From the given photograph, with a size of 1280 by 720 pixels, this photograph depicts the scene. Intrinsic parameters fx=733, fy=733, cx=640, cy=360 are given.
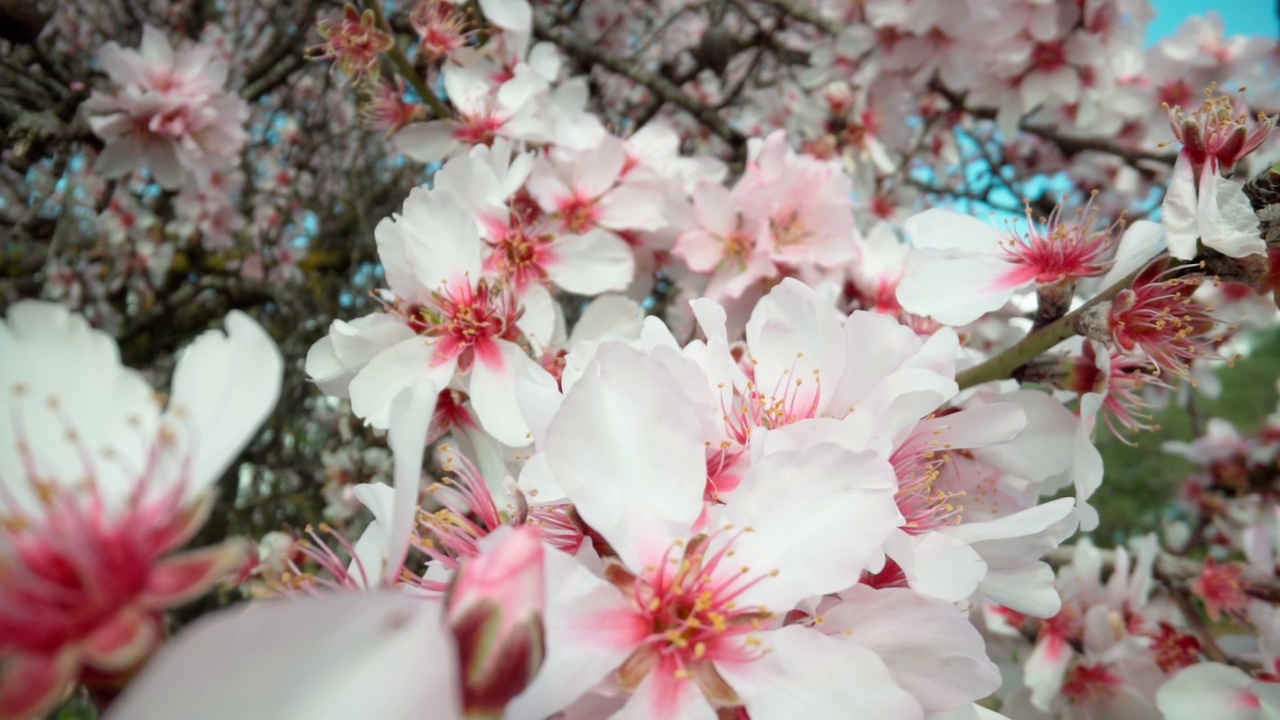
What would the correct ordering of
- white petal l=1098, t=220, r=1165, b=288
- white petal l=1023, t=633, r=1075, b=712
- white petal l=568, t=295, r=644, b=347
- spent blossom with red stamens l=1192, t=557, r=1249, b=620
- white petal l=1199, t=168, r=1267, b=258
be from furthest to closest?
spent blossom with red stamens l=1192, t=557, r=1249, b=620, white petal l=1023, t=633, r=1075, b=712, white petal l=568, t=295, r=644, b=347, white petal l=1098, t=220, r=1165, b=288, white petal l=1199, t=168, r=1267, b=258

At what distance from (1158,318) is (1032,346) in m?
0.12

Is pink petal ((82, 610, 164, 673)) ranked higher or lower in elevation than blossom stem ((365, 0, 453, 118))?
lower

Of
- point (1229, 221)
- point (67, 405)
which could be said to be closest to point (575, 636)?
point (67, 405)

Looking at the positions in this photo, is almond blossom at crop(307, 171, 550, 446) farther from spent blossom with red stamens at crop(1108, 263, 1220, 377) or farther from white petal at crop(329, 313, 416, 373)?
spent blossom with red stamens at crop(1108, 263, 1220, 377)

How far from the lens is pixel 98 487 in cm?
39

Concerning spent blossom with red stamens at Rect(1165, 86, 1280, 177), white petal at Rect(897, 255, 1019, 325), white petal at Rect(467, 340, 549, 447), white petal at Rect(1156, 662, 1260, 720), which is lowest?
white petal at Rect(1156, 662, 1260, 720)

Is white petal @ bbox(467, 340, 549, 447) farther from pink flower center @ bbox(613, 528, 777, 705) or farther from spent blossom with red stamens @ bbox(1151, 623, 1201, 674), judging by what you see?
spent blossom with red stamens @ bbox(1151, 623, 1201, 674)

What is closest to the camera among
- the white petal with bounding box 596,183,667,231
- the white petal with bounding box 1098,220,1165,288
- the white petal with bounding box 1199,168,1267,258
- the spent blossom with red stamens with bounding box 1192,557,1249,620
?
the white petal with bounding box 1199,168,1267,258

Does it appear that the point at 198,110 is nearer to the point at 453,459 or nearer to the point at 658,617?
the point at 453,459

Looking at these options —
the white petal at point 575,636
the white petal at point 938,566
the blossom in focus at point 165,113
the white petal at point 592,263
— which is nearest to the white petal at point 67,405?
the white petal at point 575,636

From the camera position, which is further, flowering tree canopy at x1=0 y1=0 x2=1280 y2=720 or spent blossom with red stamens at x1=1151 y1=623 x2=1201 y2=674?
spent blossom with red stamens at x1=1151 y1=623 x2=1201 y2=674

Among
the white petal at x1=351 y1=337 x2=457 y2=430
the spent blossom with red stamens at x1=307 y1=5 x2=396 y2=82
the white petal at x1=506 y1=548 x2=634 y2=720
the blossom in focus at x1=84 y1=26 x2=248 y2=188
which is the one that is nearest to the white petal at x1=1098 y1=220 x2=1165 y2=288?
the white petal at x1=506 y1=548 x2=634 y2=720

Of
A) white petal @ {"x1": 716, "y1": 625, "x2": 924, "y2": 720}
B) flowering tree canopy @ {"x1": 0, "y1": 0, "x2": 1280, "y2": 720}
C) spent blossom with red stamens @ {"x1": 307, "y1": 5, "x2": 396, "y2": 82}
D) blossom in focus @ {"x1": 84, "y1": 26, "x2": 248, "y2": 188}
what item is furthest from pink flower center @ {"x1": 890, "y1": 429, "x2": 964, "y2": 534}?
blossom in focus @ {"x1": 84, "y1": 26, "x2": 248, "y2": 188}

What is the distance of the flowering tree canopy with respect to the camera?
0.37m
